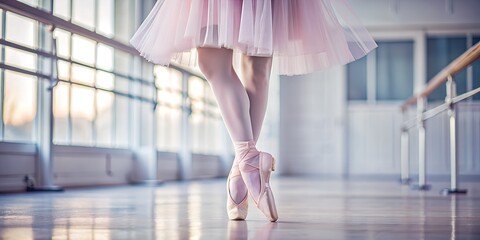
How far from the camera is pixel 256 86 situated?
6.11ft

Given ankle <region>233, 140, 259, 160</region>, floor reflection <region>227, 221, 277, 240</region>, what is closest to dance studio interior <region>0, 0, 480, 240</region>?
floor reflection <region>227, 221, 277, 240</region>

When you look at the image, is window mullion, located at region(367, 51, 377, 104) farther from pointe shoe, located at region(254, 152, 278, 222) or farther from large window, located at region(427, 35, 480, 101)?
pointe shoe, located at region(254, 152, 278, 222)

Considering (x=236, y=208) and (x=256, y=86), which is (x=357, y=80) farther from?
(x=236, y=208)

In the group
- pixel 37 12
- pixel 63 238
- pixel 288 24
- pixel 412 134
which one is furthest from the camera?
pixel 412 134

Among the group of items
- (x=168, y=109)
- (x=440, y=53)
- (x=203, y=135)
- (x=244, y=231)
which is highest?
(x=440, y=53)

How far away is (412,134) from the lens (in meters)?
9.43

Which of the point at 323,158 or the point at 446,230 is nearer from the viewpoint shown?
the point at 446,230

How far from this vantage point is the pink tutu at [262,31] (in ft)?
5.71

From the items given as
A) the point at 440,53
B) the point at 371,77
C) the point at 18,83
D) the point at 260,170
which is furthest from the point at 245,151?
the point at 440,53

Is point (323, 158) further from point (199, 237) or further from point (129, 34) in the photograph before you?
point (199, 237)

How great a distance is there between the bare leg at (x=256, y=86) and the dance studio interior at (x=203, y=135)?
263 mm

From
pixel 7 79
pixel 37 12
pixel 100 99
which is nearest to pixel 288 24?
pixel 37 12

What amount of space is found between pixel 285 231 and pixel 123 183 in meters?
4.14

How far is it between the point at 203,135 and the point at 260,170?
644cm
